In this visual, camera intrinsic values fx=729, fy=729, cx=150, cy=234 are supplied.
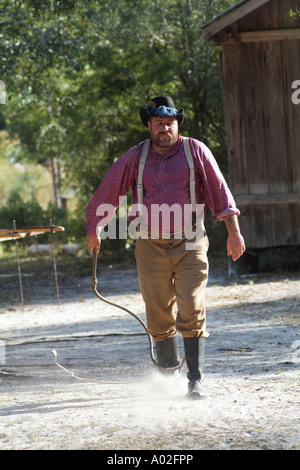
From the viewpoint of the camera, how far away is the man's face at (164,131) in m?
4.78

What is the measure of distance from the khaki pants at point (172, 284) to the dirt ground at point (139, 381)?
0.45 meters

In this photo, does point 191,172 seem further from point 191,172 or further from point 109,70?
point 109,70

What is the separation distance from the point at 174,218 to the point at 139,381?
4.40ft

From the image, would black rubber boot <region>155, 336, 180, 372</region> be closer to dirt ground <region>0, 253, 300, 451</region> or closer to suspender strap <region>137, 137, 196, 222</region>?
dirt ground <region>0, 253, 300, 451</region>

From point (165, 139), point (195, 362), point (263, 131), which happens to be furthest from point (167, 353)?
point (263, 131)

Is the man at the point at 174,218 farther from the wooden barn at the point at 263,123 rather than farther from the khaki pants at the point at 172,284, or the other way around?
the wooden barn at the point at 263,123

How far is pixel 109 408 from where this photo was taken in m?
4.62

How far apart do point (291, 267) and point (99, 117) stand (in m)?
5.89

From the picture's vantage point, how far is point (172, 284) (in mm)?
4980

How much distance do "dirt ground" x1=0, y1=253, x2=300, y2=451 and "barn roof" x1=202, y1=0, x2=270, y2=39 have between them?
142 inches

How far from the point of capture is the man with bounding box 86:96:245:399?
4.76m

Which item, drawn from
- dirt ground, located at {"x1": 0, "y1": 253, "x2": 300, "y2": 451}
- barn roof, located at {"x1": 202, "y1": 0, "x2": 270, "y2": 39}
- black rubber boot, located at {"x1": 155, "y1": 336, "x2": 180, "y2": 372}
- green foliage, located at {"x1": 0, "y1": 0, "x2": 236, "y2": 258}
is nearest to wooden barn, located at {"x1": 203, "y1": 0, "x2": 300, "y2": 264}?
barn roof, located at {"x1": 202, "y1": 0, "x2": 270, "y2": 39}

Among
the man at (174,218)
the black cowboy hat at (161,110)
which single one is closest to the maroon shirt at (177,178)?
the man at (174,218)

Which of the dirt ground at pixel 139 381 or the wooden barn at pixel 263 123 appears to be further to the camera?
the wooden barn at pixel 263 123
